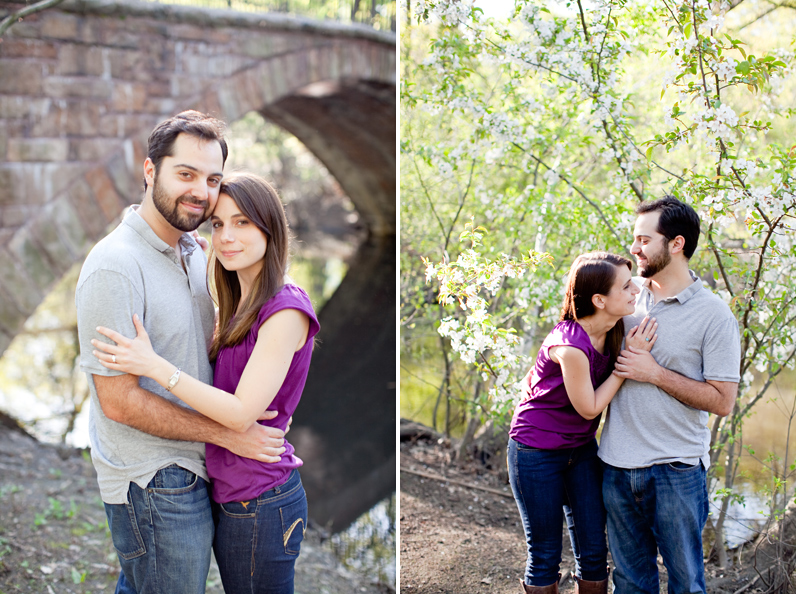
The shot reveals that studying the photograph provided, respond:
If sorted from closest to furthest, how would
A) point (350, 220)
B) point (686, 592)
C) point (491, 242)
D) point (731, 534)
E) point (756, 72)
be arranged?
point (686, 592) → point (756, 72) → point (731, 534) → point (491, 242) → point (350, 220)

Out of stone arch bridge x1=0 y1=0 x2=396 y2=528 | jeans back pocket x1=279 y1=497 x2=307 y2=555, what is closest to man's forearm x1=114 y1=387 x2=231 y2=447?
jeans back pocket x1=279 y1=497 x2=307 y2=555

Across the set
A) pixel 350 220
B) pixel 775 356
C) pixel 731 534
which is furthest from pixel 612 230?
pixel 350 220

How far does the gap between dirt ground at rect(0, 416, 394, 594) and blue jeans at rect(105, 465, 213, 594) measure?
1290mm

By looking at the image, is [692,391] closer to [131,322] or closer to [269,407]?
[269,407]

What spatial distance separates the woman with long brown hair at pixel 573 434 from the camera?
195cm

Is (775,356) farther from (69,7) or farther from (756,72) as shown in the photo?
(69,7)

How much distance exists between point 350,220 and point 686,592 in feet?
51.4

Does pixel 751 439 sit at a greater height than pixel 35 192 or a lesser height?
lesser

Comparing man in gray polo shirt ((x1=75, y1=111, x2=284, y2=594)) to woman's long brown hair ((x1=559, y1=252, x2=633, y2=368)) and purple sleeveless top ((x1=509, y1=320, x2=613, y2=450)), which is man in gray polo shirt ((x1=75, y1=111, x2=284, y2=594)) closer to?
purple sleeveless top ((x1=509, y1=320, x2=613, y2=450))

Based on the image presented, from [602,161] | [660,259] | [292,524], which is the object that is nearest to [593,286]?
[660,259]

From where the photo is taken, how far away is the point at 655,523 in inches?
75.9

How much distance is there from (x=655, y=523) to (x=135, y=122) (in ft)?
15.5

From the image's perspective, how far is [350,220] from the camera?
17203 mm

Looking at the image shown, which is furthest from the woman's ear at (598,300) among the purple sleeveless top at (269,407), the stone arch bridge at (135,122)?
the stone arch bridge at (135,122)
